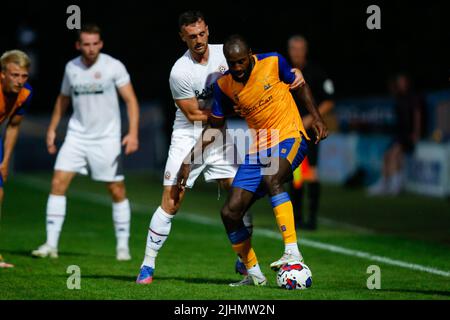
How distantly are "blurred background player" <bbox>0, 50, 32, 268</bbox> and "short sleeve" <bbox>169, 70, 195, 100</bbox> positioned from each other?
1.78 m

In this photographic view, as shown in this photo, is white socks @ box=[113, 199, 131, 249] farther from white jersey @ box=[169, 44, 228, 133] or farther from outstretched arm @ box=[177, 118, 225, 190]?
white jersey @ box=[169, 44, 228, 133]

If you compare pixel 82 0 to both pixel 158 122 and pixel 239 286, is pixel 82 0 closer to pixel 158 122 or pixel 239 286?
pixel 158 122

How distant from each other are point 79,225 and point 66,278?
542 cm

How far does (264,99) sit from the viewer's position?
9.08m

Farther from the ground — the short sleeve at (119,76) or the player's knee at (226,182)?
the short sleeve at (119,76)

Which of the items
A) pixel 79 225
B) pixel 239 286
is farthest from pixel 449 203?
pixel 239 286

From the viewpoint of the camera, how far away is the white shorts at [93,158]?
11555mm

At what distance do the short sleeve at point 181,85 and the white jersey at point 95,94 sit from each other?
2.12m

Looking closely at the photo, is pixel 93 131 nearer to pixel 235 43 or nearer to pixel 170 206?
pixel 170 206

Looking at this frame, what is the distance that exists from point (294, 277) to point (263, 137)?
1.22 metres

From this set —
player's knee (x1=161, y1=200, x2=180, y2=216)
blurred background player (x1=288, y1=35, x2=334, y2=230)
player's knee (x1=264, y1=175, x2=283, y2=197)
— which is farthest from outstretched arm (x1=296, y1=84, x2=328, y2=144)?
blurred background player (x1=288, y1=35, x2=334, y2=230)

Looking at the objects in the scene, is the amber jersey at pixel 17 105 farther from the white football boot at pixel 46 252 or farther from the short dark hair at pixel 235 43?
the short dark hair at pixel 235 43

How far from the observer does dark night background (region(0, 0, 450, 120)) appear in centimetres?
2555

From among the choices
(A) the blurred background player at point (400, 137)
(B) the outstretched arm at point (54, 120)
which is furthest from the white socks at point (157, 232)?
(A) the blurred background player at point (400, 137)
